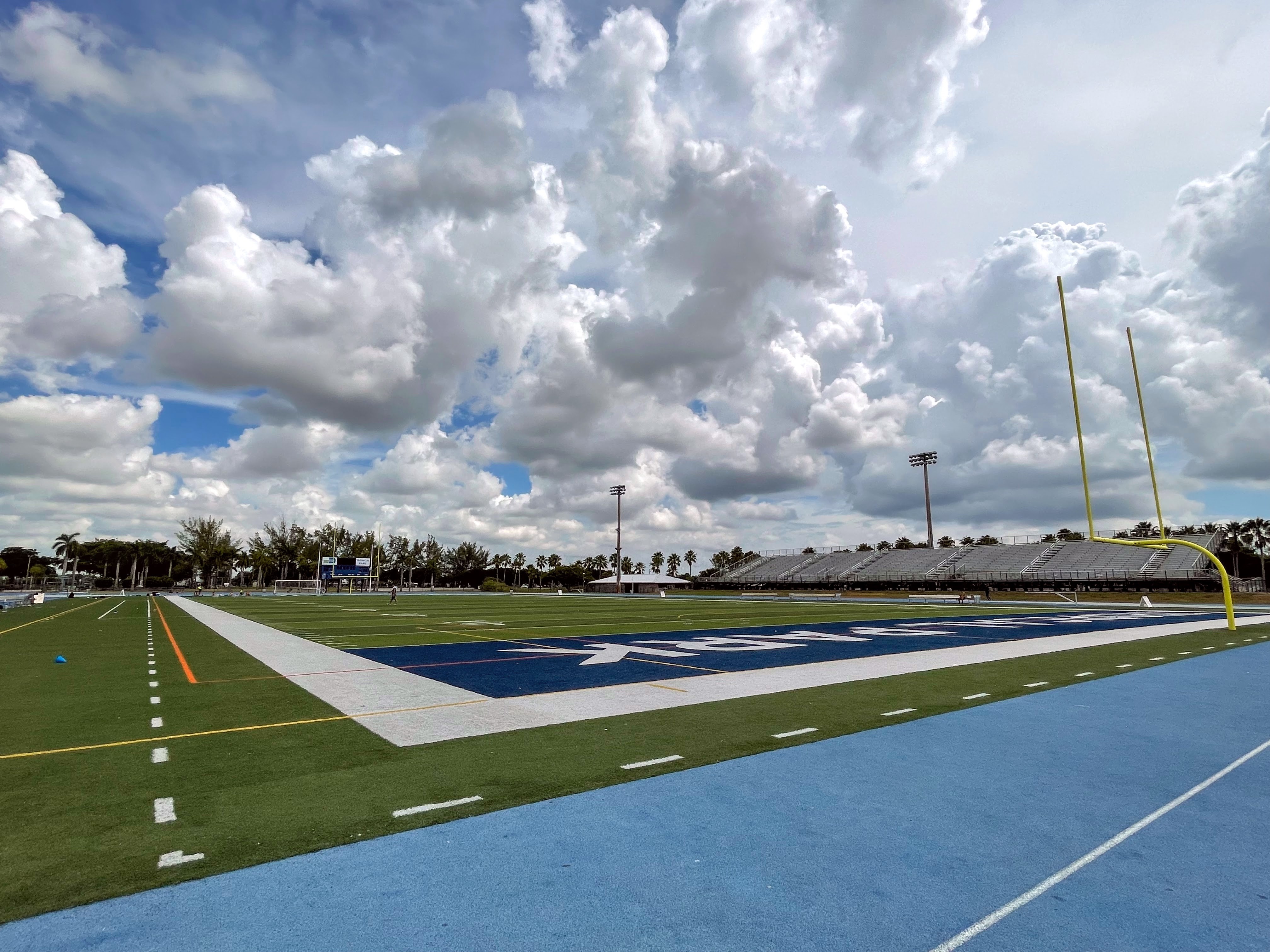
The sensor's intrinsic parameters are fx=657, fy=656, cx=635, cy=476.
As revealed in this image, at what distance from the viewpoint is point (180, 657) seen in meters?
14.6

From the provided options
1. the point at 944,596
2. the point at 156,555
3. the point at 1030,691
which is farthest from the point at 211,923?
the point at 156,555

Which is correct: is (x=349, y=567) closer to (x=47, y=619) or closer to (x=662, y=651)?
(x=47, y=619)

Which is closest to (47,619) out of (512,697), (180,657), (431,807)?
(180,657)

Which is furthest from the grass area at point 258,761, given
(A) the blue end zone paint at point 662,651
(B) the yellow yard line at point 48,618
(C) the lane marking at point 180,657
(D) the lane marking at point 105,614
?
(D) the lane marking at point 105,614

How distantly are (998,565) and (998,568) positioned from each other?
1.38 meters

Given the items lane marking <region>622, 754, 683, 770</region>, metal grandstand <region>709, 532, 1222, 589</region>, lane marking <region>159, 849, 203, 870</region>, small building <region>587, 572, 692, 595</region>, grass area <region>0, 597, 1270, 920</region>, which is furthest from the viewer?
small building <region>587, 572, 692, 595</region>

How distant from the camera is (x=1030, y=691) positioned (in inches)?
410

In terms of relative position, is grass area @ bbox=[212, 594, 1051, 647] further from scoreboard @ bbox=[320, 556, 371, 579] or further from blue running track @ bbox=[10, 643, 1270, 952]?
scoreboard @ bbox=[320, 556, 371, 579]

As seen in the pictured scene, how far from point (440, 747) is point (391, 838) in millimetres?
2405

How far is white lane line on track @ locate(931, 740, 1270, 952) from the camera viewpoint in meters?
3.40

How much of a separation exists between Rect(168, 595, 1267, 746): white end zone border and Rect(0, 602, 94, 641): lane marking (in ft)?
37.4

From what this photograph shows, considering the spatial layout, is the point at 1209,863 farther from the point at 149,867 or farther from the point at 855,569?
the point at 855,569

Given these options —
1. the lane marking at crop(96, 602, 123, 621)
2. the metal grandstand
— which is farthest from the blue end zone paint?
the metal grandstand

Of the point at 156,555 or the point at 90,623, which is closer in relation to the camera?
the point at 90,623
